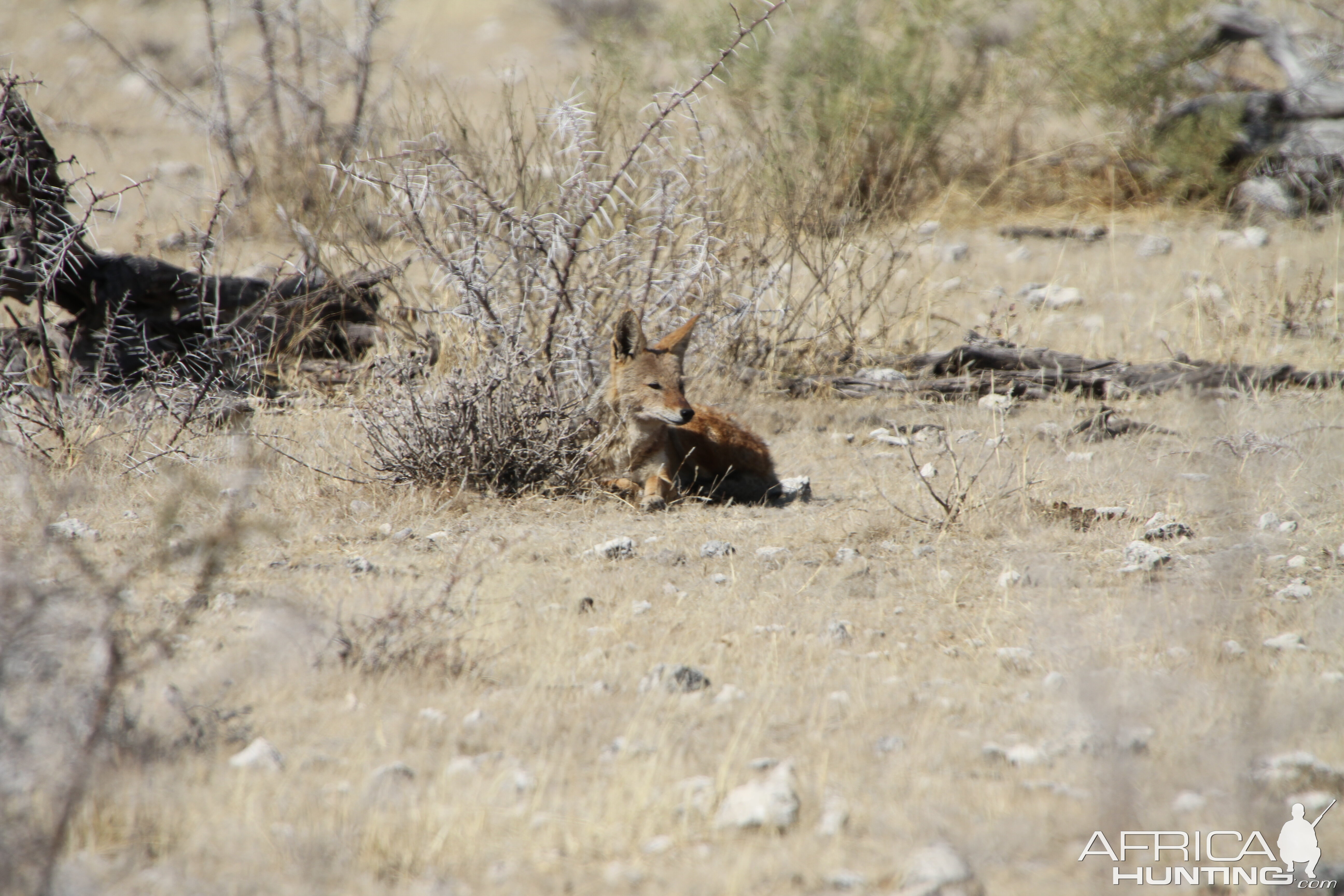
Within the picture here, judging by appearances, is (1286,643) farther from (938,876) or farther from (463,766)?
(463,766)

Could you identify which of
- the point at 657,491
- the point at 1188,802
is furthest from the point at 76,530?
the point at 1188,802

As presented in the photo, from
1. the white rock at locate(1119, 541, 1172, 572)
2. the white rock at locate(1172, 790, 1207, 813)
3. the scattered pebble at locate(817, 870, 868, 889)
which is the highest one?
the scattered pebble at locate(817, 870, 868, 889)

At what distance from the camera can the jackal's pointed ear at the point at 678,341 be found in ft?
21.6

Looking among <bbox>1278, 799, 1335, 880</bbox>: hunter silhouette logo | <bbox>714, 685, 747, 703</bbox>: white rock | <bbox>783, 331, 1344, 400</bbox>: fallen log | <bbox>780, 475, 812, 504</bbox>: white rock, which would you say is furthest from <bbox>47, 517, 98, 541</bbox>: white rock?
<bbox>783, 331, 1344, 400</bbox>: fallen log

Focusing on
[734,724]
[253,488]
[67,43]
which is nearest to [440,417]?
[253,488]

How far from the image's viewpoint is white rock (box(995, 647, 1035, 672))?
13.3ft

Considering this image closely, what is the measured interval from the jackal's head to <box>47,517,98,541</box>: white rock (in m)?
2.95

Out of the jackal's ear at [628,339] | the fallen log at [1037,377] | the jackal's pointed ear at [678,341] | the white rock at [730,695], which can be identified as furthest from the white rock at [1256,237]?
the white rock at [730,695]

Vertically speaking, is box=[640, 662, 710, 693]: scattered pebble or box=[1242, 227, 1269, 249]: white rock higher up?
box=[640, 662, 710, 693]: scattered pebble

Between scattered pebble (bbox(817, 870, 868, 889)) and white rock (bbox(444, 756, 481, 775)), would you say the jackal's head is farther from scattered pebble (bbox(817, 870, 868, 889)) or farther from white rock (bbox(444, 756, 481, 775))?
scattered pebble (bbox(817, 870, 868, 889))

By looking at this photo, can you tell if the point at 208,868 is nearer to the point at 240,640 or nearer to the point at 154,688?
the point at 154,688

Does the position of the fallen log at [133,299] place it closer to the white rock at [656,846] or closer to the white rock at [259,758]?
the white rock at [259,758]

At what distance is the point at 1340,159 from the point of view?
12.0 meters

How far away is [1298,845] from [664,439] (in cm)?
452
